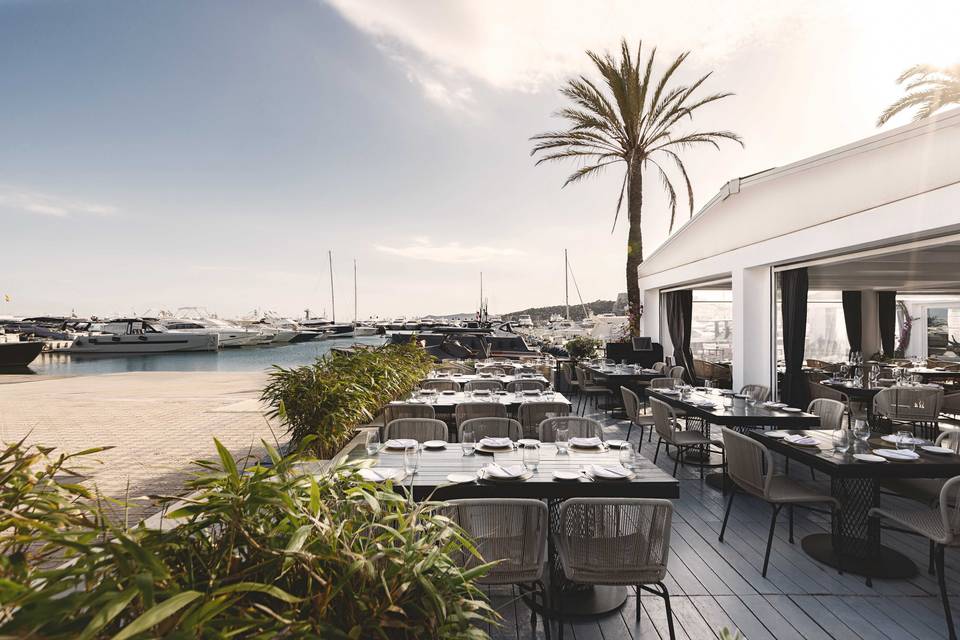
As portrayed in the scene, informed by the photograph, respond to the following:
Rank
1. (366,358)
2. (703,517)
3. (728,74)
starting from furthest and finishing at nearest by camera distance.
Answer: (728,74)
(366,358)
(703,517)

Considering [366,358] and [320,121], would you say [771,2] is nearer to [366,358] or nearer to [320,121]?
[366,358]

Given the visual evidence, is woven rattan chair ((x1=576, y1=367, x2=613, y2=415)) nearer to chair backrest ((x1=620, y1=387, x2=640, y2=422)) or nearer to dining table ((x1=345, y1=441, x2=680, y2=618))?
chair backrest ((x1=620, y1=387, x2=640, y2=422))

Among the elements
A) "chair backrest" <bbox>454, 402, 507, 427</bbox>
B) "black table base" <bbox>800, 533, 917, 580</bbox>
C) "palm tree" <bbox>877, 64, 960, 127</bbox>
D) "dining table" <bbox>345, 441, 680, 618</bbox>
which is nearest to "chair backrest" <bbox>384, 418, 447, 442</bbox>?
"chair backrest" <bbox>454, 402, 507, 427</bbox>

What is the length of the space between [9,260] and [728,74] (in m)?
40.9

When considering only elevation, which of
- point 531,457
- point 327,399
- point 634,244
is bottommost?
point 531,457

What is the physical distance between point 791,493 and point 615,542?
1.98m

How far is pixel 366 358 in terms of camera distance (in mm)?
6695

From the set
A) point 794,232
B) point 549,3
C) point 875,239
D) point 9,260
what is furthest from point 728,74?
point 9,260

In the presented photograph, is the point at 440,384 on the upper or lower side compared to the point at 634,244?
lower

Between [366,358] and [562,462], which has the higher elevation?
[366,358]

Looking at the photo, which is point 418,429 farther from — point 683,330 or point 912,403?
point 683,330

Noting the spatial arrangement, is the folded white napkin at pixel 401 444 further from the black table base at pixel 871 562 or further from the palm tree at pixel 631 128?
the palm tree at pixel 631 128

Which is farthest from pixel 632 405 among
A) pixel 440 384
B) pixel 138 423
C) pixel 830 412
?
pixel 138 423

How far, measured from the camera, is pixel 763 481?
3.68m
